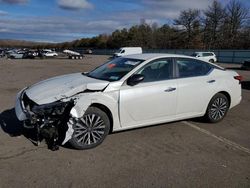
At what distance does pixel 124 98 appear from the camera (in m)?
5.16

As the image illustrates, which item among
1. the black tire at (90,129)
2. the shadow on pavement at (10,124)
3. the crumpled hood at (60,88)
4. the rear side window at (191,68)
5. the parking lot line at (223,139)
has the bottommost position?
the parking lot line at (223,139)

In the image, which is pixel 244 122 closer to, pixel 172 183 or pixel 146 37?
pixel 172 183

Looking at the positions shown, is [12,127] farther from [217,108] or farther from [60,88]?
[217,108]

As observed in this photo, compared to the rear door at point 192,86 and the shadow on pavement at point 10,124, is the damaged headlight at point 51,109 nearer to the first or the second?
the shadow on pavement at point 10,124

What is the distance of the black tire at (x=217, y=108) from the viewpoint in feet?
21.0

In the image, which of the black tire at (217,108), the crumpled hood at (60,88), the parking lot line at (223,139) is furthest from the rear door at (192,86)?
the crumpled hood at (60,88)

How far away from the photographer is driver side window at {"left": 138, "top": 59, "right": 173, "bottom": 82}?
5.58 meters

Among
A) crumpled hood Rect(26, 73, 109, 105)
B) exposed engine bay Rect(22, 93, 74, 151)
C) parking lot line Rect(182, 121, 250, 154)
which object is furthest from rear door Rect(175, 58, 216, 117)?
exposed engine bay Rect(22, 93, 74, 151)

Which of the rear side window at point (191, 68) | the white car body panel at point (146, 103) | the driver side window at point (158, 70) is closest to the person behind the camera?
the white car body panel at point (146, 103)

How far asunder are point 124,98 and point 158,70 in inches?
40.1

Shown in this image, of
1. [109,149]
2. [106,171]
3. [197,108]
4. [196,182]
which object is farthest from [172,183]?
[197,108]

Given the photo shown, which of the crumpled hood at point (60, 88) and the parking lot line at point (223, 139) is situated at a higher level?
the crumpled hood at point (60, 88)

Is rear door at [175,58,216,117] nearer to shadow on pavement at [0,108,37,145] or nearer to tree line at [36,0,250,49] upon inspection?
shadow on pavement at [0,108,37,145]

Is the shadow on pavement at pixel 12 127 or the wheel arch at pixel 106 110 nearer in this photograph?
the wheel arch at pixel 106 110
